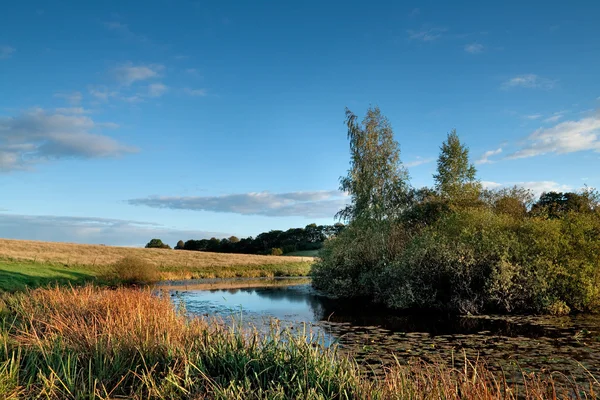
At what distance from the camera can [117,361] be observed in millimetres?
7320

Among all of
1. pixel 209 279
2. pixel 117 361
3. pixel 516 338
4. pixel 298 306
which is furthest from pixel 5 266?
pixel 516 338

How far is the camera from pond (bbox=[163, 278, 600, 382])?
1059 centimetres

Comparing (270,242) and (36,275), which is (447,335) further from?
(270,242)

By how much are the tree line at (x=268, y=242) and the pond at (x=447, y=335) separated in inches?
2476

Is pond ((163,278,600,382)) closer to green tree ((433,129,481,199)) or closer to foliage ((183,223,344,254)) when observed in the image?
green tree ((433,129,481,199))

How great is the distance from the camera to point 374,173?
33500 mm

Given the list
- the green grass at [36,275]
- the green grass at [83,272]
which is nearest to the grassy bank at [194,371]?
the green grass at [83,272]

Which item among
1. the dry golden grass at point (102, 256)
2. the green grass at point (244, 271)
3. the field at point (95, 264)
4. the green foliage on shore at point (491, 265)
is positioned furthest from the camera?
the green grass at point (244, 271)

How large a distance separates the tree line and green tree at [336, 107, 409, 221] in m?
51.4

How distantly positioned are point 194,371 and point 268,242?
85912 millimetres

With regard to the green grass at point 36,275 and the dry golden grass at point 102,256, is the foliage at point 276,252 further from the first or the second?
the green grass at point 36,275

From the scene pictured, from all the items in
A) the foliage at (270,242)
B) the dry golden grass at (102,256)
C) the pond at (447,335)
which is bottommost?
the pond at (447,335)

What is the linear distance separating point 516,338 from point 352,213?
21.0m

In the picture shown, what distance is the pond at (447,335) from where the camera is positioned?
10594mm
